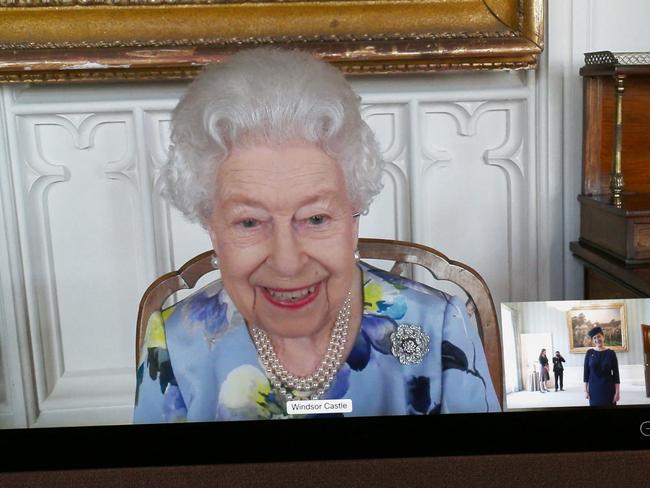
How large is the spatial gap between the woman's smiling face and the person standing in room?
25 cm

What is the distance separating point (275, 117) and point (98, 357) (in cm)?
40

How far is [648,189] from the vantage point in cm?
97

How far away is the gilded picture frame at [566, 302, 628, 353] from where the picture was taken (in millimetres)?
927

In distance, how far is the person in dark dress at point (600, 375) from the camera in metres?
0.92

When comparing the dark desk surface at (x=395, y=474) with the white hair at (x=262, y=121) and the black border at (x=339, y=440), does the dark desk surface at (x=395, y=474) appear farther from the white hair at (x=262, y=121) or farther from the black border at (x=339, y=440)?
the white hair at (x=262, y=121)

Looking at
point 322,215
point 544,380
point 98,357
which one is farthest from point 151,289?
point 544,380

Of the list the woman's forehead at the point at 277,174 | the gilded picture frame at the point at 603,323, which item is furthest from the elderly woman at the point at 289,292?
the gilded picture frame at the point at 603,323

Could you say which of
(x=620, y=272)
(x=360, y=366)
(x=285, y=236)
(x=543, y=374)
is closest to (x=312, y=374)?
(x=360, y=366)

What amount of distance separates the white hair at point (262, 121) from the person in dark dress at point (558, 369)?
0.30 metres

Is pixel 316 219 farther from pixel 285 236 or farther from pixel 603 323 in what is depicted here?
pixel 603 323

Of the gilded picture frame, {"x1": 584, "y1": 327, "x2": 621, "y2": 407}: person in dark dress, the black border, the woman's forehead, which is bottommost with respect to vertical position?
the black border

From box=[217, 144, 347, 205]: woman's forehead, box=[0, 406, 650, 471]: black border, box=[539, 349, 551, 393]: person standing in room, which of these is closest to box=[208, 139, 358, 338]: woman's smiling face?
box=[217, 144, 347, 205]: woman's forehead

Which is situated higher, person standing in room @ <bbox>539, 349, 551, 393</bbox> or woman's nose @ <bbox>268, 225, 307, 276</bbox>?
woman's nose @ <bbox>268, 225, 307, 276</bbox>

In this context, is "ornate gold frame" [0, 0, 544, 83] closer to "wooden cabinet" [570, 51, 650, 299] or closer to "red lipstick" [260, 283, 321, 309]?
"wooden cabinet" [570, 51, 650, 299]
